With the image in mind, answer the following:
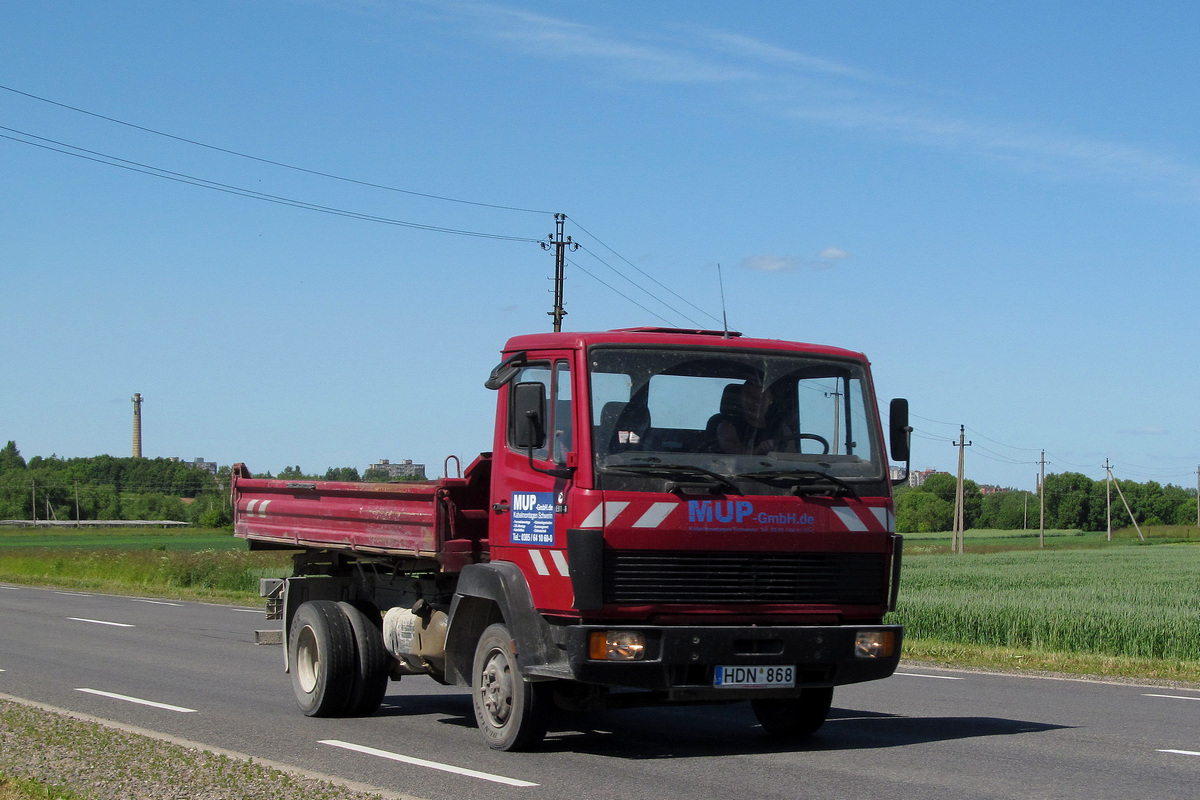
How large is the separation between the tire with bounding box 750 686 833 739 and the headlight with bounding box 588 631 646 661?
1875 millimetres

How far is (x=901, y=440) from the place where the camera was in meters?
8.88

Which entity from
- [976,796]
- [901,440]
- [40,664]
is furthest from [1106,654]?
[40,664]

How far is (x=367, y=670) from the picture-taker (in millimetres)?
10664

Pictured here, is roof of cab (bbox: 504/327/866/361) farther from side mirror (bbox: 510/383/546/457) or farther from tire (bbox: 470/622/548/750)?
tire (bbox: 470/622/548/750)

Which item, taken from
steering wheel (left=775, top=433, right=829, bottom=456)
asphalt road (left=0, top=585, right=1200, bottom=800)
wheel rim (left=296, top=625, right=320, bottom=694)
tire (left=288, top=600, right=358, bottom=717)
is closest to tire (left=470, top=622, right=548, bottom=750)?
asphalt road (left=0, top=585, right=1200, bottom=800)

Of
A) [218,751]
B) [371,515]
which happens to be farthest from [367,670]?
[218,751]

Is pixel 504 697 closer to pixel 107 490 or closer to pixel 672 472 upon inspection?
pixel 672 472

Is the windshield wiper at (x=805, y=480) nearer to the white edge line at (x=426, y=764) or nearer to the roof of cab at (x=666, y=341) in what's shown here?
the roof of cab at (x=666, y=341)

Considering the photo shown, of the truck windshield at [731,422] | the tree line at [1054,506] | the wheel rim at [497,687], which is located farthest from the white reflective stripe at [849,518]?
the tree line at [1054,506]

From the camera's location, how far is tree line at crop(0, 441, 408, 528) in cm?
14412

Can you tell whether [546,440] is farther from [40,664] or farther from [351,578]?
[40,664]

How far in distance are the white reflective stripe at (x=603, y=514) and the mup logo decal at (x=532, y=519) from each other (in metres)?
0.41

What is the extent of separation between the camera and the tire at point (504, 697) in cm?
845

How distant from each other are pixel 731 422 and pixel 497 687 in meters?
2.32
